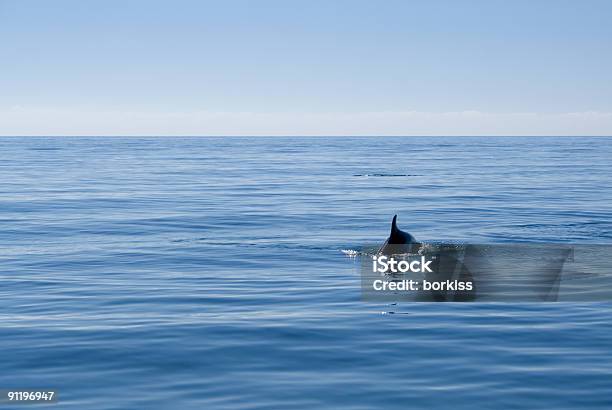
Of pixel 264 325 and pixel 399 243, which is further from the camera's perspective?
pixel 399 243

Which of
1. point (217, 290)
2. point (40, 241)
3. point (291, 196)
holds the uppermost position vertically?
point (291, 196)

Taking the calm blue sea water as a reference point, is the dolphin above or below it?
above

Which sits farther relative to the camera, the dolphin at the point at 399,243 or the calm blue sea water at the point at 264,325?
the dolphin at the point at 399,243

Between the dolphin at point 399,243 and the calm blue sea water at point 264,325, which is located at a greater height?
the dolphin at point 399,243

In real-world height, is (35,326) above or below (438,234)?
below

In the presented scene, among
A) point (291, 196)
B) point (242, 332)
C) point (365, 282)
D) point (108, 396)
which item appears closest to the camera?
point (108, 396)

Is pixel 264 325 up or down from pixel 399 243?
down

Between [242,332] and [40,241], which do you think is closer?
[242,332]

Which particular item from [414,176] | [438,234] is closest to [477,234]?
[438,234]

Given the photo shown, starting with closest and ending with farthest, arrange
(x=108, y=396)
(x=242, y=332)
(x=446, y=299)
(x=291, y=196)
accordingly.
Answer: (x=108, y=396)
(x=242, y=332)
(x=446, y=299)
(x=291, y=196)

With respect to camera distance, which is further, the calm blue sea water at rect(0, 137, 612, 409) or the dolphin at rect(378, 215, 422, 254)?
the dolphin at rect(378, 215, 422, 254)

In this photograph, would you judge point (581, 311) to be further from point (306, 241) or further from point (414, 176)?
point (414, 176)

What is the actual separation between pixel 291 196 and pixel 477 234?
53.2ft

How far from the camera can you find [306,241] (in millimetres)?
24578
